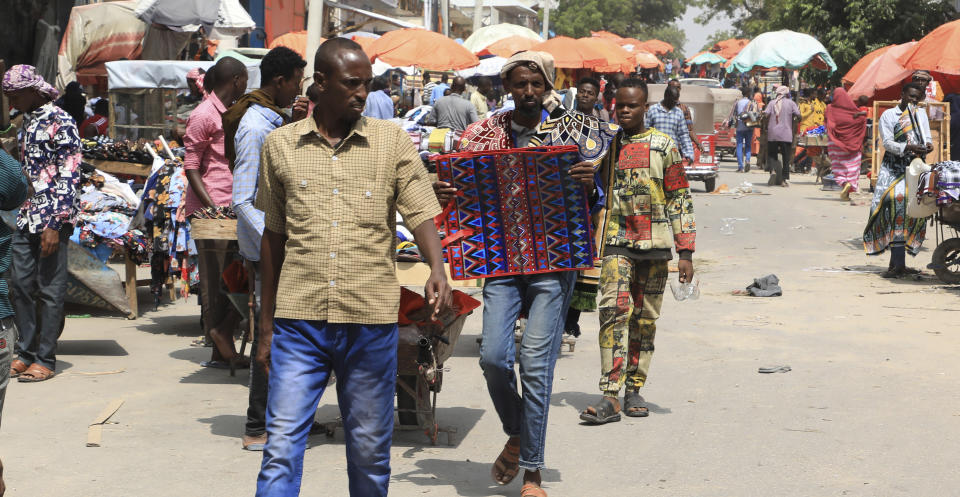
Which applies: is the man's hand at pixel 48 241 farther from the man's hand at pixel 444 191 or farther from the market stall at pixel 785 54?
the market stall at pixel 785 54

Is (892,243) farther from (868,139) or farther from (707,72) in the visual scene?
(707,72)

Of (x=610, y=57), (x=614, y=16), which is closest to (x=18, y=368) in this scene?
(x=610, y=57)

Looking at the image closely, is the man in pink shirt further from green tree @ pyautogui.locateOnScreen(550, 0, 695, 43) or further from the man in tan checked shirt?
green tree @ pyautogui.locateOnScreen(550, 0, 695, 43)

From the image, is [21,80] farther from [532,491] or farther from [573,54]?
→ [573,54]

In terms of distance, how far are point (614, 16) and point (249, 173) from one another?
92804 millimetres

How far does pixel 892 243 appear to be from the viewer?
12500 millimetres

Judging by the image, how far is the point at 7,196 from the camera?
4.31 meters

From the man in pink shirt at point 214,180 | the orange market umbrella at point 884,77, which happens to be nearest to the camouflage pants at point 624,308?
the man in pink shirt at point 214,180

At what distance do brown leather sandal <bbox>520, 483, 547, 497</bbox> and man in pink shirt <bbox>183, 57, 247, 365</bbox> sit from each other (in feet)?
10.6

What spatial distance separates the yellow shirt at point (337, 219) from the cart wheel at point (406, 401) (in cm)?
226

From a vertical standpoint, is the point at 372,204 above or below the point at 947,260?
→ above

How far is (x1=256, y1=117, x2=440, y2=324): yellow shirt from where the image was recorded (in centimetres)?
387

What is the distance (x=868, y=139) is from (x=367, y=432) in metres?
23.7

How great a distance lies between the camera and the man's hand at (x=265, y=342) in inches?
162
